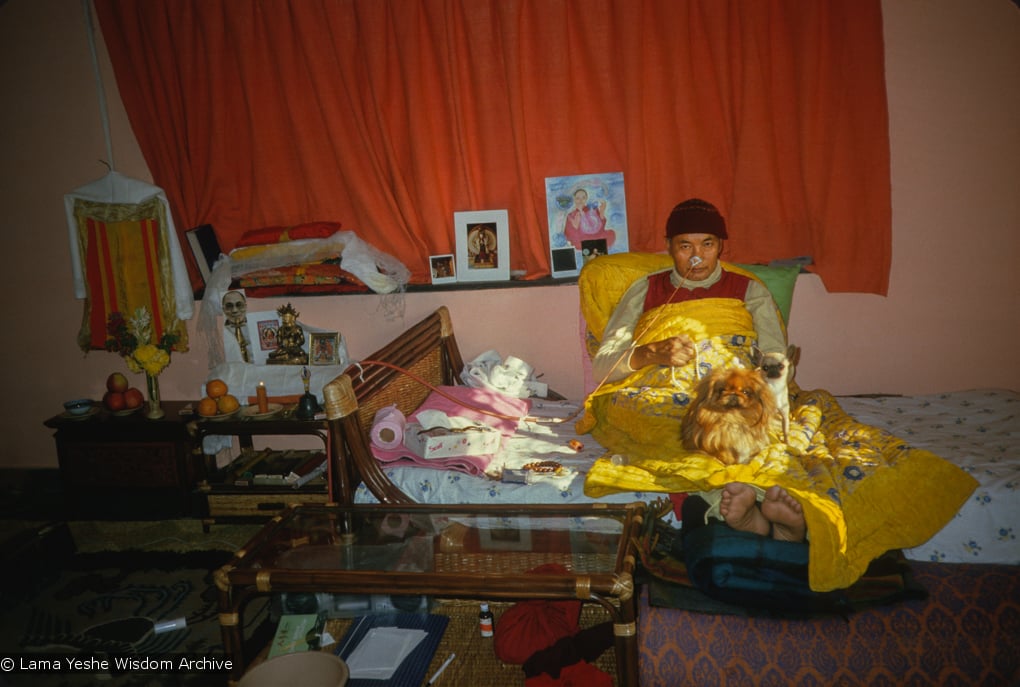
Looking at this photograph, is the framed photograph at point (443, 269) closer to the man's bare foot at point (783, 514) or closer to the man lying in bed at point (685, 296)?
the man lying in bed at point (685, 296)

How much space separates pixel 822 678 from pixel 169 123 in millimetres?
3739

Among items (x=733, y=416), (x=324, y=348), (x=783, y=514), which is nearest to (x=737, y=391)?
(x=733, y=416)

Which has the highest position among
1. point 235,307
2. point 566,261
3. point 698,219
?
point 698,219

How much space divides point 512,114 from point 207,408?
202 cm

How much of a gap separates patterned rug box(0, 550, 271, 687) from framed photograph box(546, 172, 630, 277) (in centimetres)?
209

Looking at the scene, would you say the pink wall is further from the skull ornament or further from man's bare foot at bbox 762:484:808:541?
man's bare foot at bbox 762:484:808:541

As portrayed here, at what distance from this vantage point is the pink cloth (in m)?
2.60

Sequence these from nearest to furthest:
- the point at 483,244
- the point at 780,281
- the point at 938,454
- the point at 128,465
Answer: the point at 938,454 → the point at 780,281 → the point at 128,465 → the point at 483,244

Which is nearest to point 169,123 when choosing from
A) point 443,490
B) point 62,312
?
point 62,312

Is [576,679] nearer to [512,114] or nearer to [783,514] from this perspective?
[783,514]

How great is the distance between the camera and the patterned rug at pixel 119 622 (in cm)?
242

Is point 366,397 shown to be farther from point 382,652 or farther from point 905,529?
point 905,529

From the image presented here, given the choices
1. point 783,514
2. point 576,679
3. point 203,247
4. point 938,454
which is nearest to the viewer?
point 576,679

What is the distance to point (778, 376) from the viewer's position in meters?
2.48
